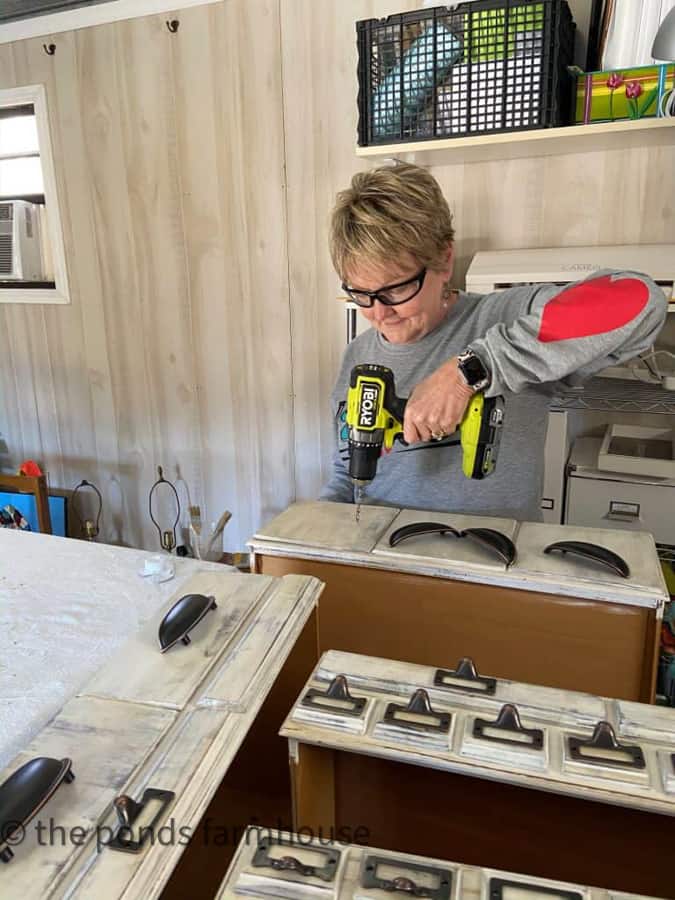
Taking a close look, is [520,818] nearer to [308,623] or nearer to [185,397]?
[308,623]

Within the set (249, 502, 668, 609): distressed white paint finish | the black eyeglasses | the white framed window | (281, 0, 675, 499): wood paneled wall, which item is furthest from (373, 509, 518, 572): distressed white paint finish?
the white framed window

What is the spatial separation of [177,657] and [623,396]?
63.2 inches

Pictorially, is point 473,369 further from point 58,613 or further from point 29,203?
point 29,203

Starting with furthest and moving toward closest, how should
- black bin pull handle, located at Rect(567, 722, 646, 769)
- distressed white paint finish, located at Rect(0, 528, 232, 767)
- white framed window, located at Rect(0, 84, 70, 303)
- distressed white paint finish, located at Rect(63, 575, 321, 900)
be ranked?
white framed window, located at Rect(0, 84, 70, 303), distressed white paint finish, located at Rect(0, 528, 232, 767), black bin pull handle, located at Rect(567, 722, 646, 769), distressed white paint finish, located at Rect(63, 575, 321, 900)

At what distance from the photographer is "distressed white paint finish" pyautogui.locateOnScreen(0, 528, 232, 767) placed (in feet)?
2.71

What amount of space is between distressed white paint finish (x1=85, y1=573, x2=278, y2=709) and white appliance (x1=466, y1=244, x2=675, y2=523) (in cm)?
123

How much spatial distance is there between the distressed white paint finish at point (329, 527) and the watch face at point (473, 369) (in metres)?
0.26

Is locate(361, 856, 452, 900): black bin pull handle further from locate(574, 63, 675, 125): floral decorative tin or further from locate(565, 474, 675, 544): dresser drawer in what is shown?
locate(574, 63, 675, 125): floral decorative tin

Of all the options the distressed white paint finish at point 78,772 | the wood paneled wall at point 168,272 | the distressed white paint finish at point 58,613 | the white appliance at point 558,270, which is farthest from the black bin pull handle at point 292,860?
the wood paneled wall at point 168,272

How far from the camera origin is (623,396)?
1.91m

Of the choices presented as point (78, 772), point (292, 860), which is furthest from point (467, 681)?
point (78, 772)

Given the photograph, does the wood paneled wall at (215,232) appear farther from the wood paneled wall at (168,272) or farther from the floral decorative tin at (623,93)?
the floral decorative tin at (623,93)

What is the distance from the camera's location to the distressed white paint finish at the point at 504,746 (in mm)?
541

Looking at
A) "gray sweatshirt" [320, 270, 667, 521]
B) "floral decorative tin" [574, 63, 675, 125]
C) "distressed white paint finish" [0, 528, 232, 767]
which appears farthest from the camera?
"floral decorative tin" [574, 63, 675, 125]
